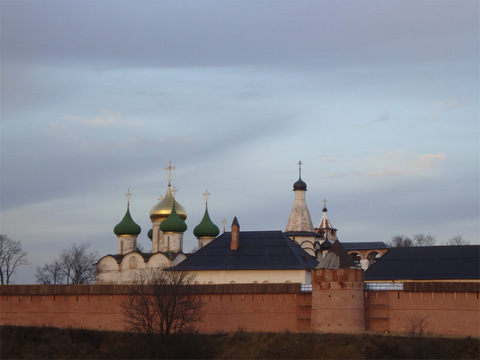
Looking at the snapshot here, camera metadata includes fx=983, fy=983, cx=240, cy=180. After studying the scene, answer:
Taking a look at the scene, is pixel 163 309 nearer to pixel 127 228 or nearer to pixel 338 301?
pixel 338 301

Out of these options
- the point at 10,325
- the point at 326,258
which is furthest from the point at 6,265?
the point at 326,258

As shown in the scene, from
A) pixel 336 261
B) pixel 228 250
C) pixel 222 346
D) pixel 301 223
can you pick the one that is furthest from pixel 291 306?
pixel 301 223

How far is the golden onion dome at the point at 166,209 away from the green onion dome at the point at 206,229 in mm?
1274

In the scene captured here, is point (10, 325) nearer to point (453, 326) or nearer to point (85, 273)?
point (453, 326)

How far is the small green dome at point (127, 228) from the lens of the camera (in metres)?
53.1

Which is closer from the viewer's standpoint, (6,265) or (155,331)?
(155,331)

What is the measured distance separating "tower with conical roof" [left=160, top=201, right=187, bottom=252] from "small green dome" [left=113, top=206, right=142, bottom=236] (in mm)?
2314

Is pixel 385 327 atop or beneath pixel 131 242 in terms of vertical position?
beneath

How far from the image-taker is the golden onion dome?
174 ft

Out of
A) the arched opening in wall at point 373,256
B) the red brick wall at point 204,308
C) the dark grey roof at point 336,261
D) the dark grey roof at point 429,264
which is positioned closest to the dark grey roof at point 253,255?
the dark grey roof at point 429,264

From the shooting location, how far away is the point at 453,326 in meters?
33.6

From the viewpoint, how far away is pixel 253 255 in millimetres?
43031

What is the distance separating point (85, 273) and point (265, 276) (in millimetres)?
18646

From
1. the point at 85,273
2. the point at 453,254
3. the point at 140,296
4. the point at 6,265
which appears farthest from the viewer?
the point at 85,273
